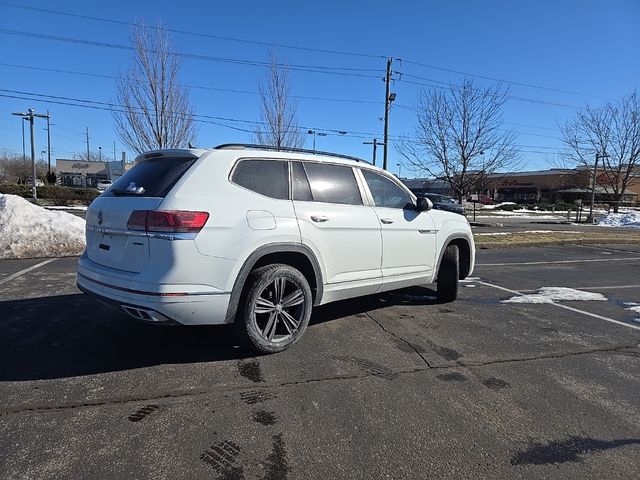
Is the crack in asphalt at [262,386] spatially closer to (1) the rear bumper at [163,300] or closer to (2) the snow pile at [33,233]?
(1) the rear bumper at [163,300]

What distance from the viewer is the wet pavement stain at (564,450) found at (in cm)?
263

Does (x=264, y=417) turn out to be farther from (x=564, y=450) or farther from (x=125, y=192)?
(x=125, y=192)

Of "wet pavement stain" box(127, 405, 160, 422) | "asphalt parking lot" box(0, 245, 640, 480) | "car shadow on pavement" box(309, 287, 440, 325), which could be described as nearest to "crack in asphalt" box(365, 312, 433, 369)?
"asphalt parking lot" box(0, 245, 640, 480)

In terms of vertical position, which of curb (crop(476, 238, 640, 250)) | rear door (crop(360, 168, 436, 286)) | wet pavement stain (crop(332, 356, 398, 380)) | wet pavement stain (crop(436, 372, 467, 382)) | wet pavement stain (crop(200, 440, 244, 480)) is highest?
rear door (crop(360, 168, 436, 286))

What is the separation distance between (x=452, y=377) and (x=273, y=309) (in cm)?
163

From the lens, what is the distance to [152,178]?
12.6 feet

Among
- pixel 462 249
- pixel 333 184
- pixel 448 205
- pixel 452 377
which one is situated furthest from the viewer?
pixel 448 205

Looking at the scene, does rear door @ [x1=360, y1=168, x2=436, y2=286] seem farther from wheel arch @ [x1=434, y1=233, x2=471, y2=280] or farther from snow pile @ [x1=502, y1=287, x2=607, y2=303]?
snow pile @ [x1=502, y1=287, x2=607, y2=303]

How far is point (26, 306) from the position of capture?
549cm

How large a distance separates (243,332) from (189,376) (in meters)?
0.56

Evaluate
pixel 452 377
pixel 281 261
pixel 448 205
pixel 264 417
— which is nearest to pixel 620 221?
pixel 448 205

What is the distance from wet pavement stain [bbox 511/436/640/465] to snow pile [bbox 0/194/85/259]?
9.49 meters

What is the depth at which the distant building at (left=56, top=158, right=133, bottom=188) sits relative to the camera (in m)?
85.2

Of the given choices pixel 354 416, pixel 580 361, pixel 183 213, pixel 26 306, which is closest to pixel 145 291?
pixel 183 213
